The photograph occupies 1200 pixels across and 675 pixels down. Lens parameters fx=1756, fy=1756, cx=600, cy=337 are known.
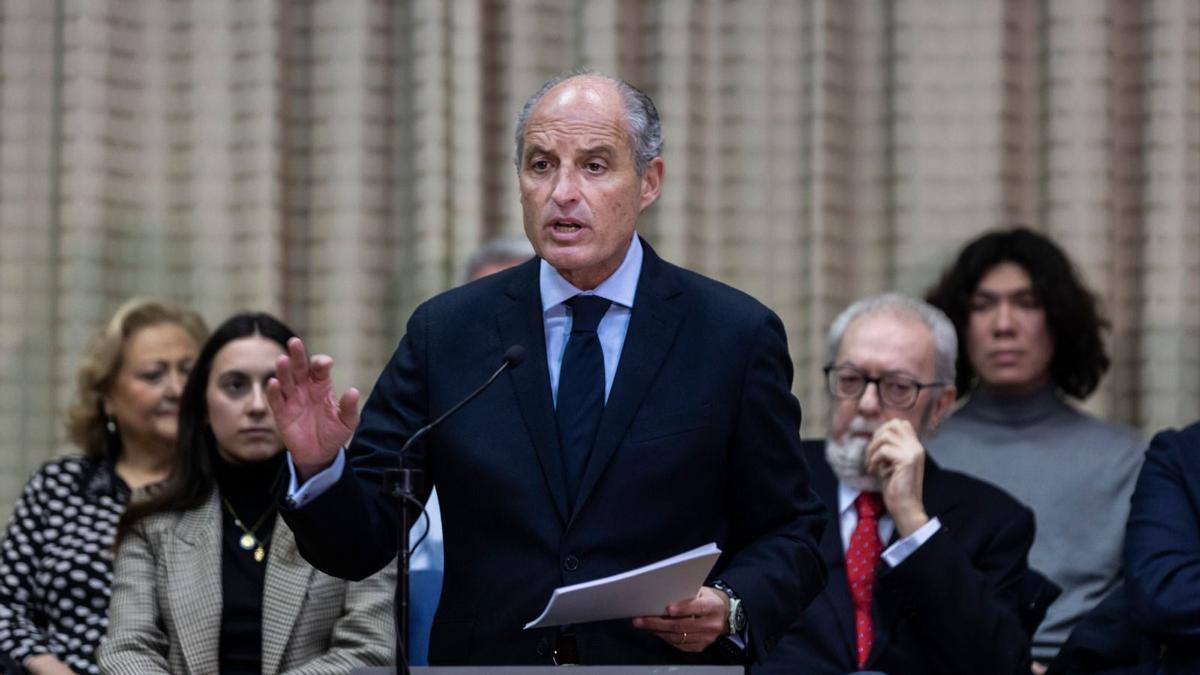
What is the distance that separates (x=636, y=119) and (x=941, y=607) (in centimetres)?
141

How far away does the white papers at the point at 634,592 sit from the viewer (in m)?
2.47

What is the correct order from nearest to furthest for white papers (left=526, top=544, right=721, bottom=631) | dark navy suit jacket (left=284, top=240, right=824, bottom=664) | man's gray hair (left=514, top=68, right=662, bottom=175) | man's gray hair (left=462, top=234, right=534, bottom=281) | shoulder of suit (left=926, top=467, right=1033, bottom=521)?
white papers (left=526, top=544, right=721, bottom=631) → dark navy suit jacket (left=284, top=240, right=824, bottom=664) → man's gray hair (left=514, top=68, right=662, bottom=175) → shoulder of suit (left=926, top=467, right=1033, bottom=521) → man's gray hair (left=462, top=234, right=534, bottom=281)

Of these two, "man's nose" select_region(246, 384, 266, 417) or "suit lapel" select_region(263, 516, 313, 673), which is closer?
"suit lapel" select_region(263, 516, 313, 673)

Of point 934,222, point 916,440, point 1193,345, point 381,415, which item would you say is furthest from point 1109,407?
point 381,415

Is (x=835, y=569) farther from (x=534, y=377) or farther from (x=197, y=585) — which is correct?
(x=197, y=585)

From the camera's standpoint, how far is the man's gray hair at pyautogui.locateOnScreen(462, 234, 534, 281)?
4750 mm

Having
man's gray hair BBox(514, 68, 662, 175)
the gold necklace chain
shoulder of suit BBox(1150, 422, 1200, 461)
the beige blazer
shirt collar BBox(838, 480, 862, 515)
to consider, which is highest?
man's gray hair BBox(514, 68, 662, 175)

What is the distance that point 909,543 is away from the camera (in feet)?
12.6

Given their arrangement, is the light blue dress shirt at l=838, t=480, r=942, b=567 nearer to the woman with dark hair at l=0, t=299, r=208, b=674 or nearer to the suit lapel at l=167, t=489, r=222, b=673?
the suit lapel at l=167, t=489, r=222, b=673

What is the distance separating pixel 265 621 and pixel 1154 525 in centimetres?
197

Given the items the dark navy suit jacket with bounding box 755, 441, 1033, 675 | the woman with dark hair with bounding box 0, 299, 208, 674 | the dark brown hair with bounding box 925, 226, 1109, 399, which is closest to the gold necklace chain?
the woman with dark hair with bounding box 0, 299, 208, 674

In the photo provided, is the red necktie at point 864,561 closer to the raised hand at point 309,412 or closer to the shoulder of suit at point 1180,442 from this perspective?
the shoulder of suit at point 1180,442

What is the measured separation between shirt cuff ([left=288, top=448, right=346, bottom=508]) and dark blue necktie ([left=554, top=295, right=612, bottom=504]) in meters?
0.38

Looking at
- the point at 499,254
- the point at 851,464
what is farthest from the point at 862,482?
the point at 499,254
